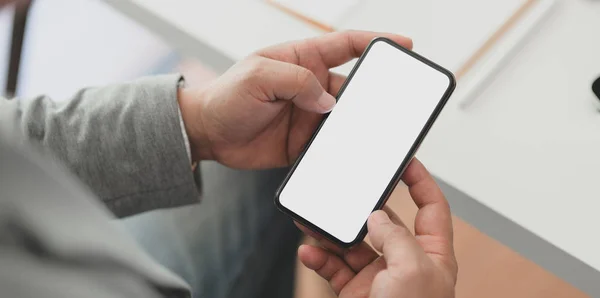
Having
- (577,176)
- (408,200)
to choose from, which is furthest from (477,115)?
(408,200)

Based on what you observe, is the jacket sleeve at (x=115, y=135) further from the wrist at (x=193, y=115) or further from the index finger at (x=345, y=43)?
the index finger at (x=345, y=43)

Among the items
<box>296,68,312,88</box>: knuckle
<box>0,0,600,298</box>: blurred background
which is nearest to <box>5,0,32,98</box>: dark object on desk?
<box>0,0,600,298</box>: blurred background

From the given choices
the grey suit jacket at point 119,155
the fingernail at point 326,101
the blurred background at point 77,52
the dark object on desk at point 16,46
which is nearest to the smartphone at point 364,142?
the fingernail at point 326,101

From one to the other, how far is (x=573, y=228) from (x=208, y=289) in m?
0.32

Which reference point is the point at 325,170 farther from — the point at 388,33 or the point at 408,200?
the point at 408,200

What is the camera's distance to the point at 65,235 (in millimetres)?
280

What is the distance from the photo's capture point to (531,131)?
0.47 meters

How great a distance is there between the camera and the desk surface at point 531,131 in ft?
1.45

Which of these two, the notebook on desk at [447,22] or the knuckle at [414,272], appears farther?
the notebook on desk at [447,22]

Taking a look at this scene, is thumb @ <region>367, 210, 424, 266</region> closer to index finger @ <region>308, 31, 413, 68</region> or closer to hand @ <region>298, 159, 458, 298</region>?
hand @ <region>298, 159, 458, 298</region>

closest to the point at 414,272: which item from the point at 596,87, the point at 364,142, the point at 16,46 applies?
the point at 364,142

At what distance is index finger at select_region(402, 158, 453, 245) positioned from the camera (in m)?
0.44

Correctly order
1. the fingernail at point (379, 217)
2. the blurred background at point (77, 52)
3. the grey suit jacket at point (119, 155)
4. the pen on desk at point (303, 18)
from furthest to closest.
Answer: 1. the blurred background at point (77, 52)
2. the pen on desk at point (303, 18)
3. the fingernail at point (379, 217)
4. the grey suit jacket at point (119, 155)

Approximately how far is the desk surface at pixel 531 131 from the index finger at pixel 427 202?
0.04 ft
